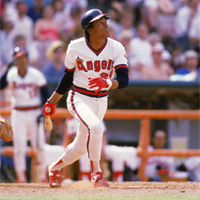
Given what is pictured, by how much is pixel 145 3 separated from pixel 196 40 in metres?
1.39

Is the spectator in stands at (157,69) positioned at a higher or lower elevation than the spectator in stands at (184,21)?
lower

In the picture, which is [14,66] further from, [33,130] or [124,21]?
[124,21]

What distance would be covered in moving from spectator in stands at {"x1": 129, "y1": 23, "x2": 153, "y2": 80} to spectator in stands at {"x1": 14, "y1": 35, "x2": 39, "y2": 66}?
1.77 metres

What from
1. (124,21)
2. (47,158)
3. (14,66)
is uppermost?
(124,21)

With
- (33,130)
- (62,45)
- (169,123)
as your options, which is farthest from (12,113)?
(169,123)

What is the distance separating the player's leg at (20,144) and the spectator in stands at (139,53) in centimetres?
223

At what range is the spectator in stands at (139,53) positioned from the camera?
27.1ft

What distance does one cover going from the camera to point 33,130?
6.97 metres

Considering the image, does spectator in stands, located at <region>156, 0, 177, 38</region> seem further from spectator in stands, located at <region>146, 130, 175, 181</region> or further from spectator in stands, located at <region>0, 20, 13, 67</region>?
spectator in stands, located at <region>0, 20, 13, 67</region>

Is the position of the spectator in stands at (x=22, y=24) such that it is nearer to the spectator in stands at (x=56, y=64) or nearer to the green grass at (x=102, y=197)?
the spectator in stands at (x=56, y=64)

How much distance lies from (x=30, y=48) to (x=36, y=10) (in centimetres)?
120

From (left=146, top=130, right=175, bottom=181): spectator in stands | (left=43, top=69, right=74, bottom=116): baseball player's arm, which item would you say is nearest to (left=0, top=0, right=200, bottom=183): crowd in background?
(left=146, top=130, right=175, bottom=181): spectator in stands

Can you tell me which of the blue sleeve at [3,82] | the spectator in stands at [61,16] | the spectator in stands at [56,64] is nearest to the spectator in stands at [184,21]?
the spectator in stands at [61,16]

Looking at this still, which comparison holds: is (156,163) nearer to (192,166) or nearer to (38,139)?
(192,166)
